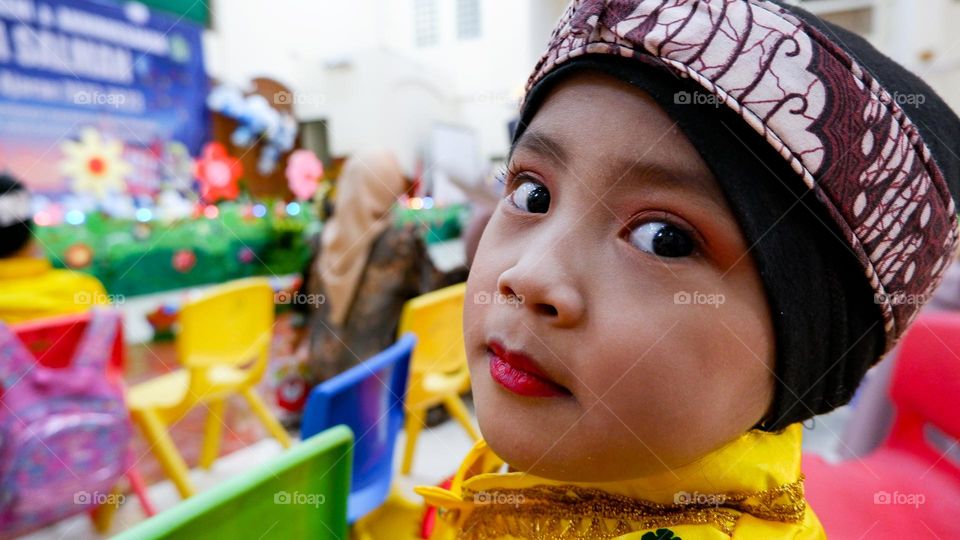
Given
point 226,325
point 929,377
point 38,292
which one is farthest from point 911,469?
point 38,292

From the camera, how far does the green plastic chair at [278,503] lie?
1.91ft

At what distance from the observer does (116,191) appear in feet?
14.8

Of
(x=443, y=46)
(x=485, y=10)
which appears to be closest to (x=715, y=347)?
(x=485, y=10)

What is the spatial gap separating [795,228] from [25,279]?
94.5 inches

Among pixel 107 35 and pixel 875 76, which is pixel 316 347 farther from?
pixel 107 35

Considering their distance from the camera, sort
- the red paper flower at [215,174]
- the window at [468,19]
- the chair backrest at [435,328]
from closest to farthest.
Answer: the chair backrest at [435,328], the red paper flower at [215,174], the window at [468,19]

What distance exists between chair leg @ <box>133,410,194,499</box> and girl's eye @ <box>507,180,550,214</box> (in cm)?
179

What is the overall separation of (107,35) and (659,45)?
5.68 metres

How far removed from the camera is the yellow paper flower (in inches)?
173

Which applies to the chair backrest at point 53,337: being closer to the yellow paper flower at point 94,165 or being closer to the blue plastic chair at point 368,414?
the blue plastic chair at point 368,414

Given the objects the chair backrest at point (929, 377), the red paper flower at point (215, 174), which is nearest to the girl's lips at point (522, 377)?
the chair backrest at point (929, 377)

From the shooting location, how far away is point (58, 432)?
1.52m

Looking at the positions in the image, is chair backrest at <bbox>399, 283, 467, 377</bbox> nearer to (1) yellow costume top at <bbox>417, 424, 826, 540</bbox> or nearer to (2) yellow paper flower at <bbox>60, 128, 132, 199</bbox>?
(1) yellow costume top at <bbox>417, 424, 826, 540</bbox>

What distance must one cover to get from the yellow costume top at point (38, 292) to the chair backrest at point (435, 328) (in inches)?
44.5
